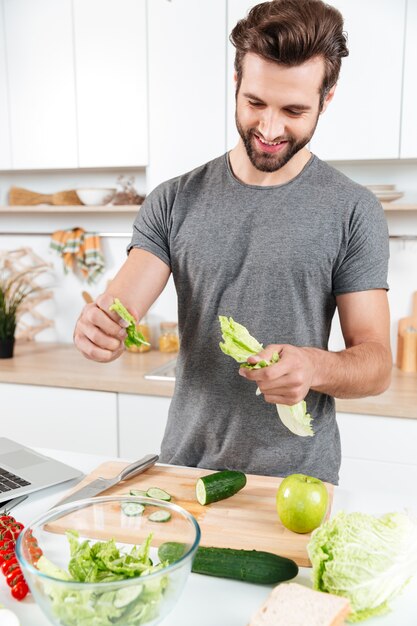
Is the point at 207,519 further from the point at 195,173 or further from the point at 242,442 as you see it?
the point at 195,173

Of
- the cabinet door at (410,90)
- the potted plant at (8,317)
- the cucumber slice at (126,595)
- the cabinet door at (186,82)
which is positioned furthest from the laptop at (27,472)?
the cabinet door at (410,90)

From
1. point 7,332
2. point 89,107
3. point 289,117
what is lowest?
point 7,332

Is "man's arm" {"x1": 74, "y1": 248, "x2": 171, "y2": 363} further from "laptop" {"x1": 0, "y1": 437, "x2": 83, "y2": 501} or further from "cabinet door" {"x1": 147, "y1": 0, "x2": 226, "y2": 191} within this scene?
"cabinet door" {"x1": 147, "y1": 0, "x2": 226, "y2": 191}

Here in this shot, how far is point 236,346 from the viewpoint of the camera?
132 cm

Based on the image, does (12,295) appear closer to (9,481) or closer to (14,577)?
(9,481)

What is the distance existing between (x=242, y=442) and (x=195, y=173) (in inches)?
29.9

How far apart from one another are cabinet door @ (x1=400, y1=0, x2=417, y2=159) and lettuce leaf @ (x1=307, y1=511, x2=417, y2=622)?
6.46ft

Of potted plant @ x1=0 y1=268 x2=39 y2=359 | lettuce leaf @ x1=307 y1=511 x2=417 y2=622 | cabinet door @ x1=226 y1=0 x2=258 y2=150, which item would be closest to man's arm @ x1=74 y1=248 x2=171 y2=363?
lettuce leaf @ x1=307 y1=511 x2=417 y2=622

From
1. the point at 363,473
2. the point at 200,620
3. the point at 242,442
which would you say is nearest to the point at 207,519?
the point at 200,620

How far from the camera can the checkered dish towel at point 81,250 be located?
3.29 metres

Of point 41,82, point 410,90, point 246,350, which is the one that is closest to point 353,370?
point 246,350

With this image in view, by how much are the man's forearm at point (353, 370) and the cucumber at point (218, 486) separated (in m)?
0.26

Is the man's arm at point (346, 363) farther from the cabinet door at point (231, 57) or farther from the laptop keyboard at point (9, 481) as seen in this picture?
the cabinet door at point (231, 57)

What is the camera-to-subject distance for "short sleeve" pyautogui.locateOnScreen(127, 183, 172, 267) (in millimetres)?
1684
